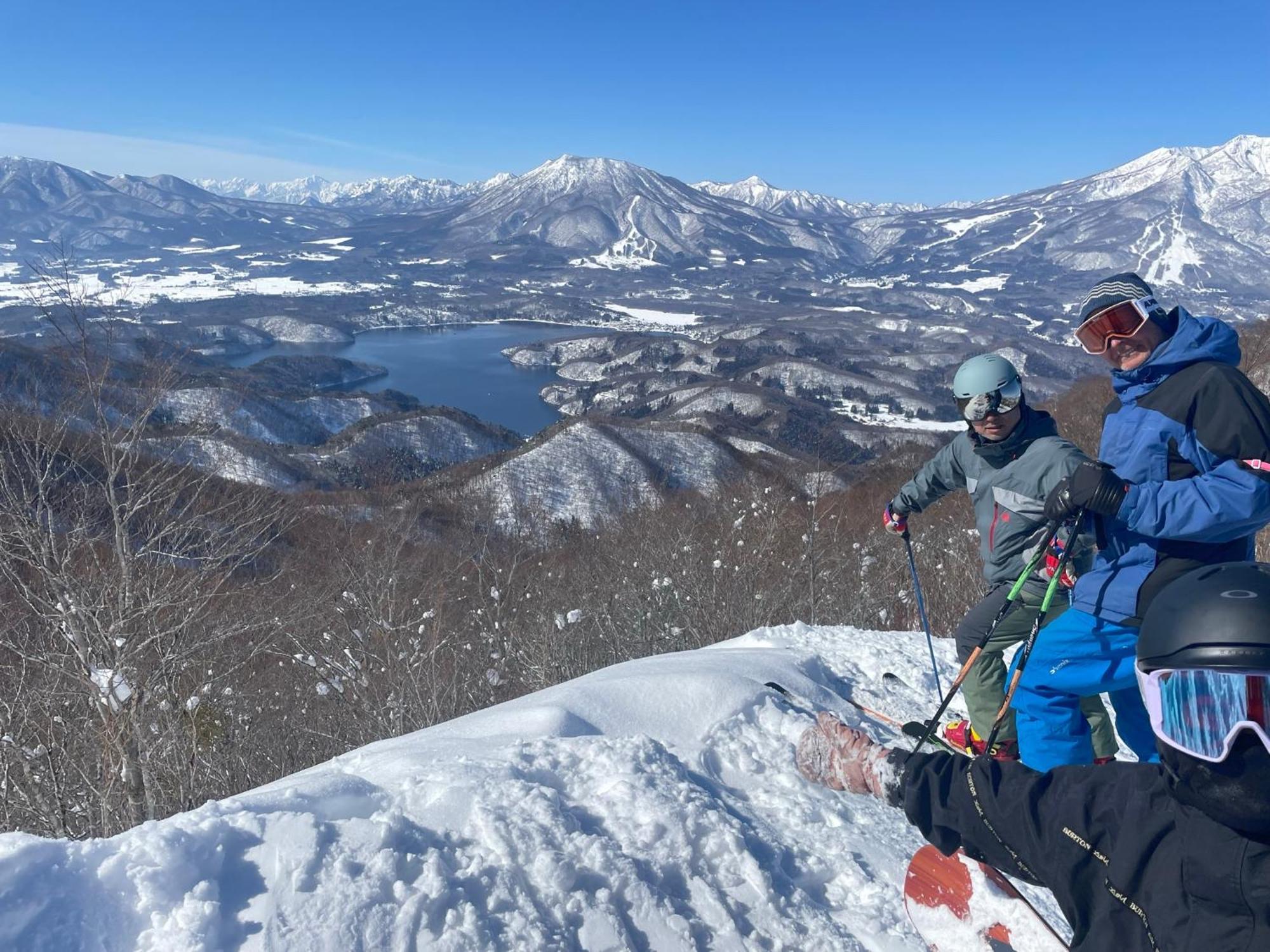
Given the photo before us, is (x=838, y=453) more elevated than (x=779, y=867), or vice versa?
(x=779, y=867)

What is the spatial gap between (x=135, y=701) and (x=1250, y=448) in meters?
7.73

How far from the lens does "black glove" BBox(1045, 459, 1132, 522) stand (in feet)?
10.2

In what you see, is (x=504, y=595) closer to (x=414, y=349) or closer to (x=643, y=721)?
(x=643, y=721)

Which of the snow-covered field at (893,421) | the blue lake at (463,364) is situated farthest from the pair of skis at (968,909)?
the blue lake at (463,364)

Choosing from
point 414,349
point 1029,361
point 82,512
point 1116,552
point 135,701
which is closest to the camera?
point 1116,552

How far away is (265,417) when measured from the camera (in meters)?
65.8

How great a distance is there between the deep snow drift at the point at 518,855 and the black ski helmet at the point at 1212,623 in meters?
1.73

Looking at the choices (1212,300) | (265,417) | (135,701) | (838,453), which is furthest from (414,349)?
(1212,300)

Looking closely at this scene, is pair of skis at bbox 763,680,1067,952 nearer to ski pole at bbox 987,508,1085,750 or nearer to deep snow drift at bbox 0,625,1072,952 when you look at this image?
deep snow drift at bbox 0,625,1072,952

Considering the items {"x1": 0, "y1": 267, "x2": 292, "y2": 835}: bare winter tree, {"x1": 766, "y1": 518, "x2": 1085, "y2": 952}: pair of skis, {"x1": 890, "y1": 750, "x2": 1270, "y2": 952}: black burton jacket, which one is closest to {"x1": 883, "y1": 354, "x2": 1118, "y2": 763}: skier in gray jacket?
{"x1": 766, "y1": 518, "x2": 1085, "y2": 952}: pair of skis

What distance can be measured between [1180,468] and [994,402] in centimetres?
94

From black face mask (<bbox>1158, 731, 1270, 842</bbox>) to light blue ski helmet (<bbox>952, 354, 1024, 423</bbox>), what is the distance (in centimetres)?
259

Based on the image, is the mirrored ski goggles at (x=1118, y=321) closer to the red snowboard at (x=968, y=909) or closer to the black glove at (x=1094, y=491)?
the black glove at (x=1094, y=491)

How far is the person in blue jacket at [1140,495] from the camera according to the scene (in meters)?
3.00
